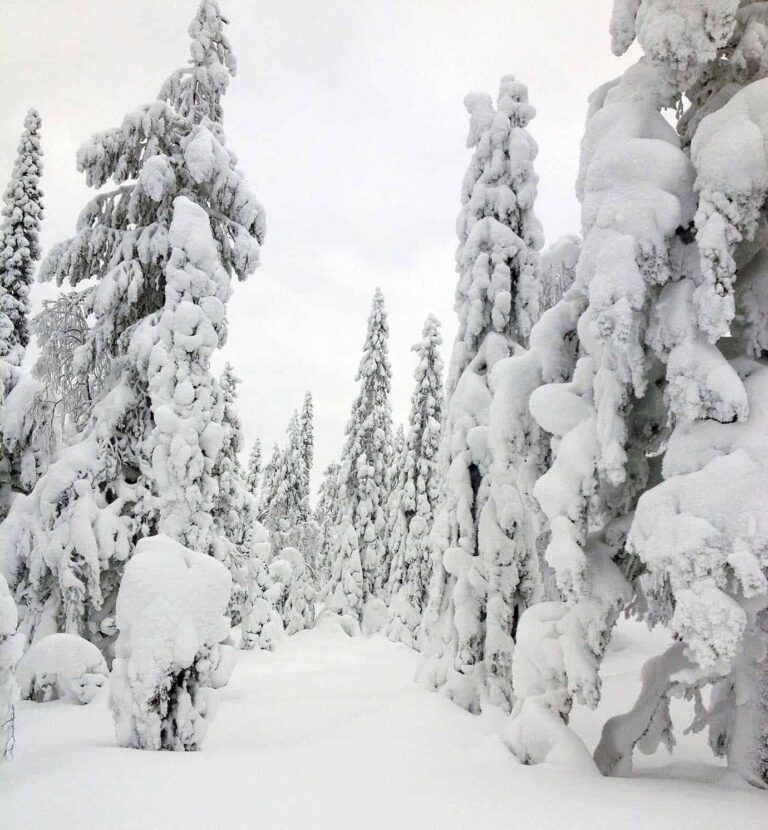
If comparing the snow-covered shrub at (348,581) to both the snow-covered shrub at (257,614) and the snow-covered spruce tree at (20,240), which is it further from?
the snow-covered spruce tree at (20,240)

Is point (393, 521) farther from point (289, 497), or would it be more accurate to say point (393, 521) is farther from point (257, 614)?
point (257, 614)

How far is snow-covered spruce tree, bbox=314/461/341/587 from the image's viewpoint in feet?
118

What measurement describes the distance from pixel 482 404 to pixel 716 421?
6519mm

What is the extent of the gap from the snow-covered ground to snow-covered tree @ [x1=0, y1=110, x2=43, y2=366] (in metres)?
14.1

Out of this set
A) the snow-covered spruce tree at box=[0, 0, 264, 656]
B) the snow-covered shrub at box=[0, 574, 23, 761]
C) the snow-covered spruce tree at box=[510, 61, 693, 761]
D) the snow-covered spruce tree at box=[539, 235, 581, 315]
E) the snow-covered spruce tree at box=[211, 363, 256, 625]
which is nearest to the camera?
the snow-covered shrub at box=[0, 574, 23, 761]

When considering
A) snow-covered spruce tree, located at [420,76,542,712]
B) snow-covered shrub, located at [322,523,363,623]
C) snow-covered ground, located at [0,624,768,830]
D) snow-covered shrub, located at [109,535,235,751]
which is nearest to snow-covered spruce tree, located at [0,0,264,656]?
snow-covered ground, located at [0,624,768,830]

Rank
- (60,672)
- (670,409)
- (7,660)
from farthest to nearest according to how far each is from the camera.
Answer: (60,672) < (670,409) < (7,660)

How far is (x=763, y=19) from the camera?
581 centimetres

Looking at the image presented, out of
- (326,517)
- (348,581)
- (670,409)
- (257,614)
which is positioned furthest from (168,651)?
(326,517)

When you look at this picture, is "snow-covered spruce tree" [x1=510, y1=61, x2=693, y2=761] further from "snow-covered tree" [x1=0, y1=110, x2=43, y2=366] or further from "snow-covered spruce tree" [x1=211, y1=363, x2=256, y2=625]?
"snow-covered tree" [x1=0, y1=110, x2=43, y2=366]

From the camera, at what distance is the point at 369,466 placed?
2908 cm

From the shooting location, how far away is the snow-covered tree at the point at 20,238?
1872 cm

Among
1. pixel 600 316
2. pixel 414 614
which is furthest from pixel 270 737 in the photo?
pixel 414 614

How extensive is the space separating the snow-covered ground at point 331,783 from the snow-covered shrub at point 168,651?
0.33m
